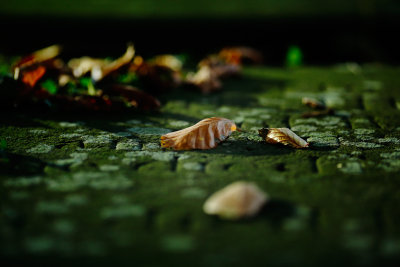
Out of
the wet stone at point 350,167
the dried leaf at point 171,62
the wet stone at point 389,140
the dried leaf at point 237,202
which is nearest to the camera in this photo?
the dried leaf at point 237,202

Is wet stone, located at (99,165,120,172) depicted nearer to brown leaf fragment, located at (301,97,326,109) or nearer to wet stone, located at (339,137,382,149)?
wet stone, located at (339,137,382,149)

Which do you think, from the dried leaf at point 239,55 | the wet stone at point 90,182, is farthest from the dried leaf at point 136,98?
the dried leaf at point 239,55

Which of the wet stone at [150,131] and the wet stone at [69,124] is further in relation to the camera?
the wet stone at [69,124]

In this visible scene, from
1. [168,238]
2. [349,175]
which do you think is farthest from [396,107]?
[168,238]

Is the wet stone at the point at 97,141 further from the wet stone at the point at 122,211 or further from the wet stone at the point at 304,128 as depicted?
the wet stone at the point at 304,128

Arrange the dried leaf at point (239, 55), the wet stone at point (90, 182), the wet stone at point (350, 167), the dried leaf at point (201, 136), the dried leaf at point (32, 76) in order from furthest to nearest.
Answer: the dried leaf at point (239, 55)
the dried leaf at point (32, 76)
the dried leaf at point (201, 136)
the wet stone at point (350, 167)
the wet stone at point (90, 182)

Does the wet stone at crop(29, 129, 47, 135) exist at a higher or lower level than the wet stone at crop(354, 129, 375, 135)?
lower

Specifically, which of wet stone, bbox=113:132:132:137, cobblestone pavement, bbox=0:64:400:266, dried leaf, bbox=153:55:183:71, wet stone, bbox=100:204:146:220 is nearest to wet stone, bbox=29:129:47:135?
cobblestone pavement, bbox=0:64:400:266

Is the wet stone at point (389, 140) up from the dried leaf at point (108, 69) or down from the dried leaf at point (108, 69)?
down
